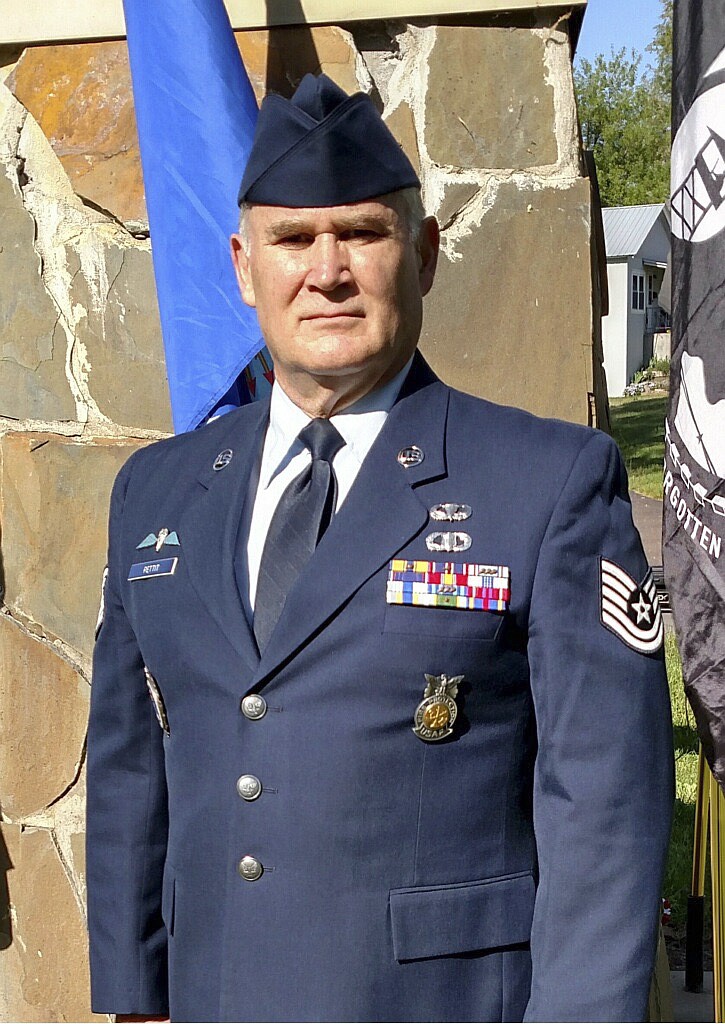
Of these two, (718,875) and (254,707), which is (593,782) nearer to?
(254,707)

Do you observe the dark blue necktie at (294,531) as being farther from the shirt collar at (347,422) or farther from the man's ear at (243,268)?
the man's ear at (243,268)

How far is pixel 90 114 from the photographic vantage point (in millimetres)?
2463

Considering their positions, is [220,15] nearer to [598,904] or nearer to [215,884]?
[215,884]

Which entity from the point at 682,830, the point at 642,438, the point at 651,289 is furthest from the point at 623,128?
the point at 682,830

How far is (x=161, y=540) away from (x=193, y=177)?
0.80 meters

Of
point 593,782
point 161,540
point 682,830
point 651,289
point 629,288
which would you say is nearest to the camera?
point 593,782

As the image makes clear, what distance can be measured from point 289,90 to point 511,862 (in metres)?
1.59

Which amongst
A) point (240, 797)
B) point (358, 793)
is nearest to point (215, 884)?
point (240, 797)

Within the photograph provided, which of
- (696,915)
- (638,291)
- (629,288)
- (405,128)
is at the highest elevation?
(638,291)

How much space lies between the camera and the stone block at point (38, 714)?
2.57 meters

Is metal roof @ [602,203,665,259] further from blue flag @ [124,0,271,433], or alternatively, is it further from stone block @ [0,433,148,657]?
blue flag @ [124,0,271,433]

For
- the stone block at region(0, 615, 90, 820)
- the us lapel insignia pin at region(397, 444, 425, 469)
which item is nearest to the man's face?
the us lapel insignia pin at region(397, 444, 425, 469)

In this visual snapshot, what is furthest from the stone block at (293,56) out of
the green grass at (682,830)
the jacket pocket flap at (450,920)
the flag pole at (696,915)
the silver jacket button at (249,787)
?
the green grass at (682,830)

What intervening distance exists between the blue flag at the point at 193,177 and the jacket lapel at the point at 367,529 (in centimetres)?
63
